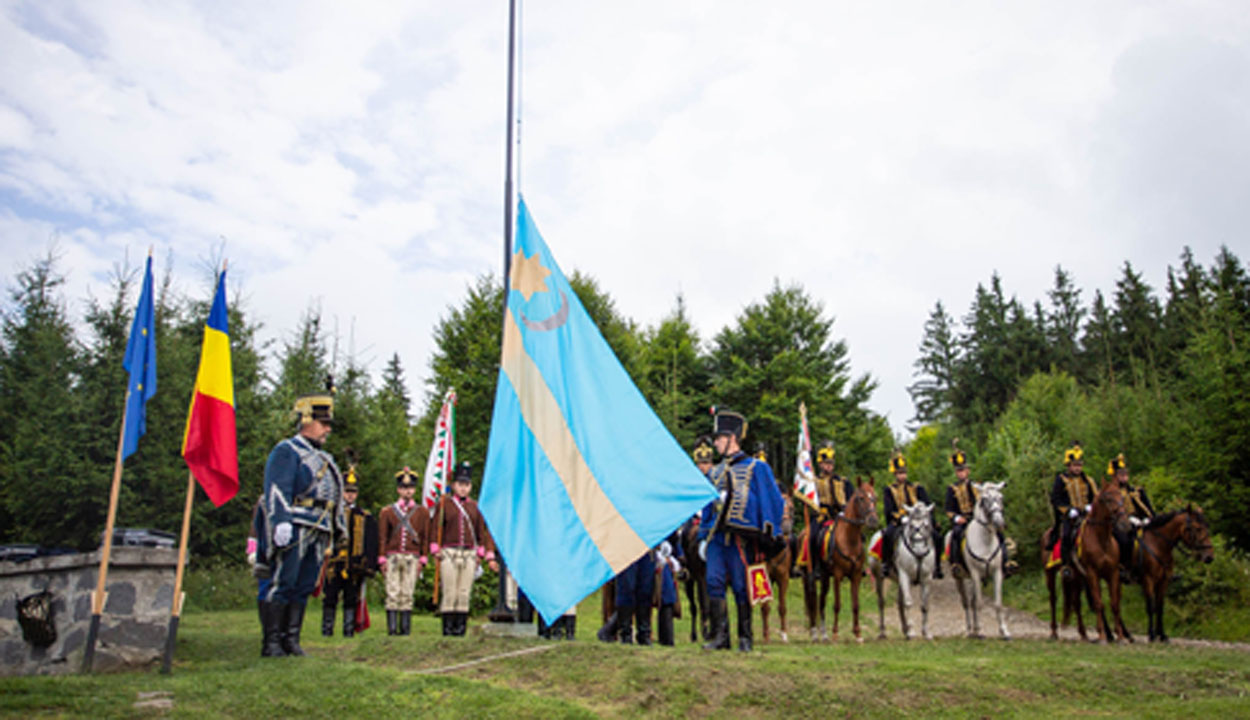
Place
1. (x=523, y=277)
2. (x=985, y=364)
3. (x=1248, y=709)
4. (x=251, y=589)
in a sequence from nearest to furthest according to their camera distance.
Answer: (x=1248, y=709), (x=523, y=277), (x=251, y=589), (x=985, y=364)

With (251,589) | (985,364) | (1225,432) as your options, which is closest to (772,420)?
(1225,432)

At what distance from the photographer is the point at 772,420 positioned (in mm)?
39656

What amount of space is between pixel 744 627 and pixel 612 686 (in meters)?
2.99

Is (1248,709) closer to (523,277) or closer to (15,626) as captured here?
(523,277)

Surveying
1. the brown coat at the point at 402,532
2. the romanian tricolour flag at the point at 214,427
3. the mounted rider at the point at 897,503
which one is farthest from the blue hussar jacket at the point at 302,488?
the mounted rider at the point at 897,503

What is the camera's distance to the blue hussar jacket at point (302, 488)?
316 inches

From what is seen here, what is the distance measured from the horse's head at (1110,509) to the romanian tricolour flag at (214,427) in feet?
40.3

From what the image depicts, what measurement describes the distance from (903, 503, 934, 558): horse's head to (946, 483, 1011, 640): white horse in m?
0.74

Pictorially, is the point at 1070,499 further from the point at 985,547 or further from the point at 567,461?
the point at 567,461

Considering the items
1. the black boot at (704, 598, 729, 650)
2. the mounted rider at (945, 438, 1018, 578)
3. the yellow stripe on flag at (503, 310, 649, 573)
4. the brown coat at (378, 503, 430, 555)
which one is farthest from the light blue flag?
the mounted rider at (945, 438, 1018, 578)

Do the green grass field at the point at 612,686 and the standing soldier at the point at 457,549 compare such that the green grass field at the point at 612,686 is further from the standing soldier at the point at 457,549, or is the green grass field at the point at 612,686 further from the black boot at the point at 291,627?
the standing soldier at the point at 457,549

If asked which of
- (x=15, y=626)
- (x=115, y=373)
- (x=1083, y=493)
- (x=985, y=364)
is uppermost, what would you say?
(x=985, y=364)

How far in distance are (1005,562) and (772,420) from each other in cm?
2525

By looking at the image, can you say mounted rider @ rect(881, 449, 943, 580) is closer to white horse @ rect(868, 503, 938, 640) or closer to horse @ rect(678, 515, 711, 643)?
white horse @ rect(868, 503, 938, 640)
